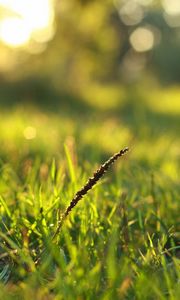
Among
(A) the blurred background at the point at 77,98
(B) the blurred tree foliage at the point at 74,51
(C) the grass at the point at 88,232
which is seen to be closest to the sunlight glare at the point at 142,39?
(A) the blurred background at the point at 77,98

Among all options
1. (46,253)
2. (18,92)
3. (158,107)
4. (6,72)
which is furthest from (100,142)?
(6,72)

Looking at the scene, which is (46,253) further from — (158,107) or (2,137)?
(158,107)

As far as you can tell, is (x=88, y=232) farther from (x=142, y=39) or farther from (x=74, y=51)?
(x=142, y=39)

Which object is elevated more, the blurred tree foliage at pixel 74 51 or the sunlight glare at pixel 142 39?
the sunlight glare at pixel 142 39

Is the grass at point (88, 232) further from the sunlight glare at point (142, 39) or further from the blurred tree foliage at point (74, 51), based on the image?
the sunlight glare at point (142, 39)

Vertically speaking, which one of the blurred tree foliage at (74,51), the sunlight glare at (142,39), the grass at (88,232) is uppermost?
the sunlight glare at (142,39)

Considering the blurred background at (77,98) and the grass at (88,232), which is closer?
the grass at (88,232)

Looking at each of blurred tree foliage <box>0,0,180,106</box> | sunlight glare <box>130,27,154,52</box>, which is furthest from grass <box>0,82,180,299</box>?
sunlight glare <box>130,27,154,52</box>

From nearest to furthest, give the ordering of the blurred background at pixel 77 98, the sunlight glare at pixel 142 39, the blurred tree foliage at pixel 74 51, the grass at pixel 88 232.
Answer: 1. the grass at pixel 88 232
2. the blurred background at pixel 77 98
3. the blurred tree foliage at pixel 74 51
4. the sunlight glare at pixel 142 39

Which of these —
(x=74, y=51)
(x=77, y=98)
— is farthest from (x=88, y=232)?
(x=74, y=51)
